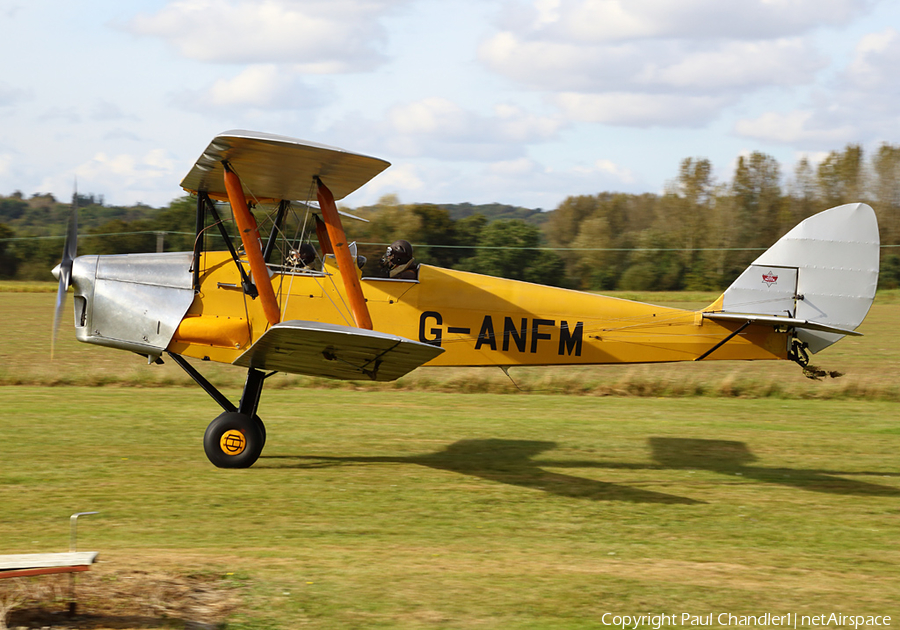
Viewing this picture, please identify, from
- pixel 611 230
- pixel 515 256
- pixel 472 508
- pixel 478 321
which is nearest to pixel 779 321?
pixel 478 321

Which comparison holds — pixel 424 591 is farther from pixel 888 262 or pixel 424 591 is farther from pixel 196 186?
pixel 888 262

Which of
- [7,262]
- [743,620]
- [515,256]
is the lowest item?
[743,620]

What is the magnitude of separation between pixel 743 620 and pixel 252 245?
5095 millimetres

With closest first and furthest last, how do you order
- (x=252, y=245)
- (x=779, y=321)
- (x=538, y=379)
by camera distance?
(x=252, y=245) → (x=779, y=321) → (x=538, y=379)

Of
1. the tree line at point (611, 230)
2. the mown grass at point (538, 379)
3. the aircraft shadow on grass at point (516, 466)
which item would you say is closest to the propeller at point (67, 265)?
the aircraft shadow on grass at point (516, 466)

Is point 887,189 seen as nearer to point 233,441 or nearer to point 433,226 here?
point 433,226

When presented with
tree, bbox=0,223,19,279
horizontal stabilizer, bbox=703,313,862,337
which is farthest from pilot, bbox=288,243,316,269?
tree, bbox=0,223,19,279

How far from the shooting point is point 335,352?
22.7ft

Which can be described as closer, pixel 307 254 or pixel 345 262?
pixel 345 262

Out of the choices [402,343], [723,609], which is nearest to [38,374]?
[402,343]

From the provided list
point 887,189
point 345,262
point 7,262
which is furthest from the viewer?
point 887,189

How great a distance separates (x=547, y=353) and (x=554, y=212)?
47088 mm

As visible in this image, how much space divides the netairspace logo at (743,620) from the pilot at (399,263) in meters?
4.61

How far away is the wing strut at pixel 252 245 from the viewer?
731 cm
